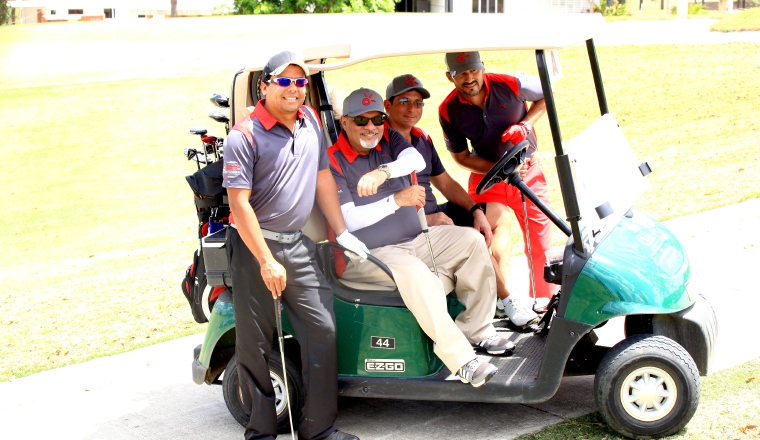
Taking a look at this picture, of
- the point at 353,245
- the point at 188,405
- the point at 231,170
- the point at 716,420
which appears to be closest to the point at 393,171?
the point at 353,245

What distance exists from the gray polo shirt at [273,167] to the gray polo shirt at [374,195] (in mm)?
355

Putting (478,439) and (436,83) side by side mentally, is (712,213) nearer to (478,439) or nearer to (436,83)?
(478,439)

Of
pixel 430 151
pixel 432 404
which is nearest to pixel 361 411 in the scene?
pixel 432 404

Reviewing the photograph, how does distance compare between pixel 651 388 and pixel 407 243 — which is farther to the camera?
pixel 407 243

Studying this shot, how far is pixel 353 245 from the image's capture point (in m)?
4.03

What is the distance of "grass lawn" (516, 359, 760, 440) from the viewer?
3.83 metres

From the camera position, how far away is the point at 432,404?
14.8 feet

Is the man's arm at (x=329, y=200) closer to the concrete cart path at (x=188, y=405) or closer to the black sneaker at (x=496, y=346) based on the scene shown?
the black sneaker at (x=496, y=346)

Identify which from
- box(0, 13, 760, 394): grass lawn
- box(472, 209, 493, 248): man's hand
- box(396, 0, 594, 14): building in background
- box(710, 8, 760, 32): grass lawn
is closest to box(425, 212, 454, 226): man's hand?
box(472, 209, 493, 248): man's hand

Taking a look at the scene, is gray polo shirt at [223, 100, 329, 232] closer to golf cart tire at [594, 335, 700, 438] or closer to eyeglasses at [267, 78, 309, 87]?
eyeglasses at [267, 78, 309, 87]

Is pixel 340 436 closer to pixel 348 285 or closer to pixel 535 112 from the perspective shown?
pixel 348 285

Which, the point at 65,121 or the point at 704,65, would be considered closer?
the point at 704,65

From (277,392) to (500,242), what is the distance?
1.44 meters

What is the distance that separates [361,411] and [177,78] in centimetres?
2239
